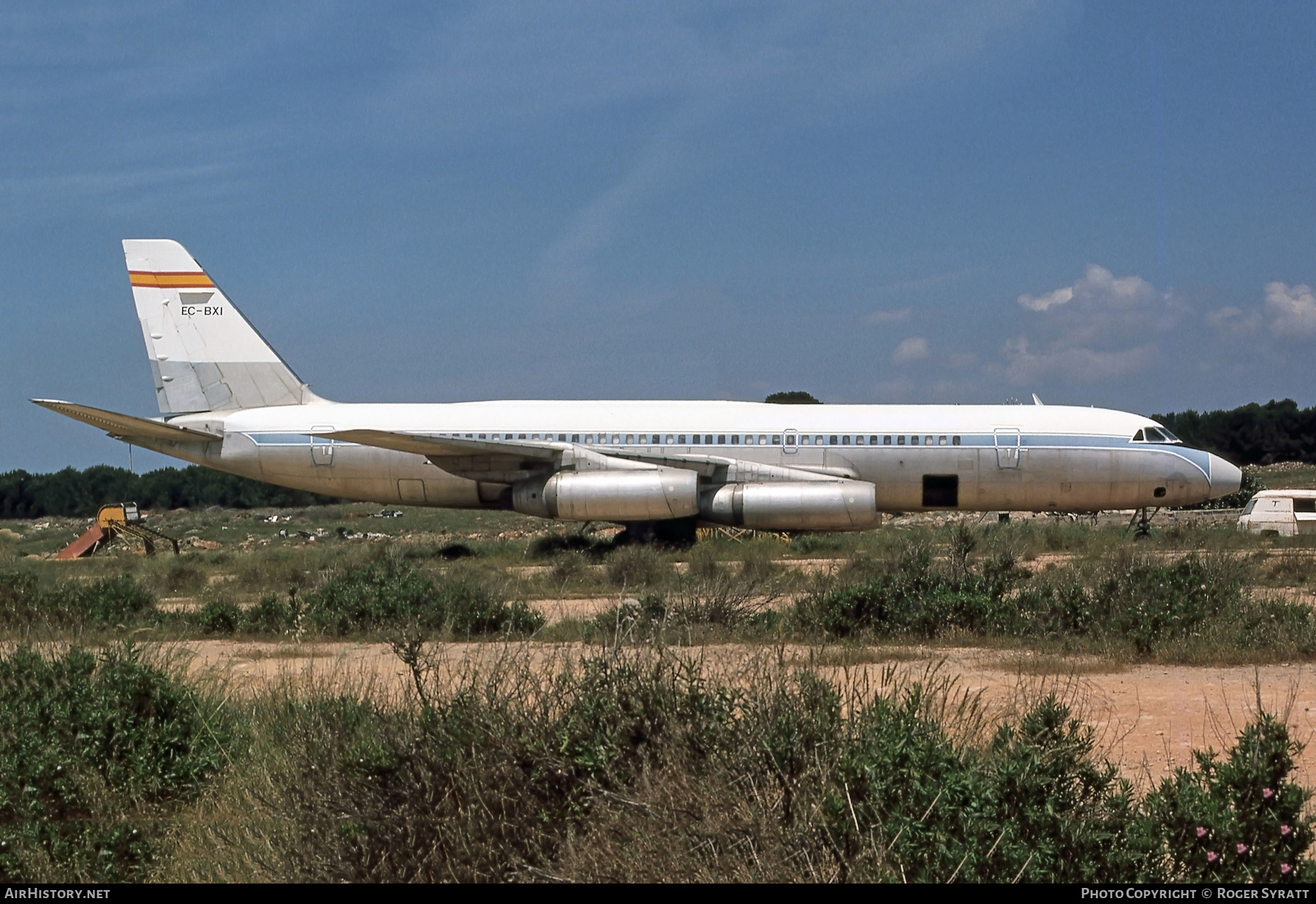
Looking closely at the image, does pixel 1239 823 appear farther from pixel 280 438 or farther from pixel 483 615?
pixel 280 438

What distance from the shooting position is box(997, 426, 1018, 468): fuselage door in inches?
936

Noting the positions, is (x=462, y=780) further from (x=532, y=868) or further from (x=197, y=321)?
(x=197, y=321)

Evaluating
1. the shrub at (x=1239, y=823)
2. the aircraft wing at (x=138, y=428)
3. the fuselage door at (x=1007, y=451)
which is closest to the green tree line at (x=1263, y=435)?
the fuselage door at (x=1007, y=451)

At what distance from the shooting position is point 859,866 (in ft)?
13.6

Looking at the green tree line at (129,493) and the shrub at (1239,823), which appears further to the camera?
the green tree line at (129,493)

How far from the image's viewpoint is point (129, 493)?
7619cm

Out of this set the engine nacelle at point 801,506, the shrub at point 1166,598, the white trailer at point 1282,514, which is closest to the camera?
the shrub at point 1166,598

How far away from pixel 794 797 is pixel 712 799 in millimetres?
345

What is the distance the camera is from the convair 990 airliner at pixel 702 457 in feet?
75.9

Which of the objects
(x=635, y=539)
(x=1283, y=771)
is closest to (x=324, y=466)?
(x=635, y=539)

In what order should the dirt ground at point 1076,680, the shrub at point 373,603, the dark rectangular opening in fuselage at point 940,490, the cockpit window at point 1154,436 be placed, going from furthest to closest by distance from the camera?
the cockpit window at point 1154,436 < the dark rectangular opening in fuselage at point 940,490 < the shrub at point 373,603 < the dirt ground at point 1076,680

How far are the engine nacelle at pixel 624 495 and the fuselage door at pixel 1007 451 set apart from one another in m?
6.10

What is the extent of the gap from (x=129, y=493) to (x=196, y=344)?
54673mm

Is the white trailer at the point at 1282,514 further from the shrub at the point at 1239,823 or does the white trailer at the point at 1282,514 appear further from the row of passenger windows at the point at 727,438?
the shrub at the point at 1239,823
